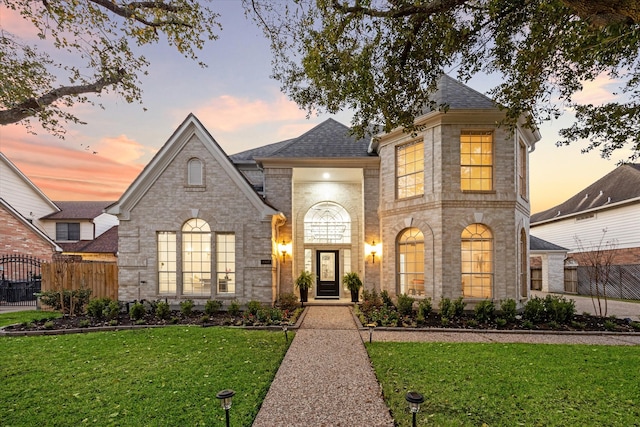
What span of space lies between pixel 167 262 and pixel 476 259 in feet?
38.4

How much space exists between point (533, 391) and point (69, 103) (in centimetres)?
1072

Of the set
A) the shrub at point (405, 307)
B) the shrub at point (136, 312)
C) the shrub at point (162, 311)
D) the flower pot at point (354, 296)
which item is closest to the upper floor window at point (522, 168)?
the shrub at point (405, 307)

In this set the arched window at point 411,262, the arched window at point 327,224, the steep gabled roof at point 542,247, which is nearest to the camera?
the arched window at point 411,262

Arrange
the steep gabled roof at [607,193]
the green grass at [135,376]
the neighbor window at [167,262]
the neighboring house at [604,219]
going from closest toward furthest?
the green grass at [135,376] → the neighbor window at [167,262] → the neighboring house at [604,219] → the steep gabled roof at [607,193]

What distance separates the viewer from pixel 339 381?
5160 millimetres

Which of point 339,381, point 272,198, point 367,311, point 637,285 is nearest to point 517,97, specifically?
point 339,381

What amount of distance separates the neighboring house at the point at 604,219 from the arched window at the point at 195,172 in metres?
22.2

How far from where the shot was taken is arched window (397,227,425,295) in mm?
11445

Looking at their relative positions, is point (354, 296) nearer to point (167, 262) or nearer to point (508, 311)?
point (508, 311)

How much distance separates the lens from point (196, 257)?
37.4ft

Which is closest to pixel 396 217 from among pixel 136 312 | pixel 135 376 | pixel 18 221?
pixel 135 376

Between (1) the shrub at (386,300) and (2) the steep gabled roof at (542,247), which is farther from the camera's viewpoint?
(2) the steep gabled roof at (542,247)

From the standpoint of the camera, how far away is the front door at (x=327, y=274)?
573 inches

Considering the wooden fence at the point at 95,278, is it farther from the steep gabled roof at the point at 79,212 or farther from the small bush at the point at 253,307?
the steep gabled roof at the point at 79,212
